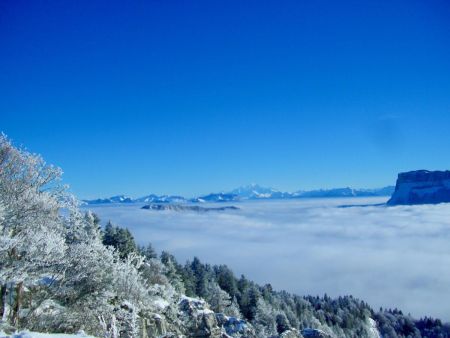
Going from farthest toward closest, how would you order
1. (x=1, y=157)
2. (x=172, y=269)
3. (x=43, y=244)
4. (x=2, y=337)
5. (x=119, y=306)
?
(x=172, y=269)
(x=119, y=306)
(x=1, y=157)
(x=43, y=244)
(x=2, y=337)

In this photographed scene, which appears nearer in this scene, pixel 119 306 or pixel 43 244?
pixel 43 244

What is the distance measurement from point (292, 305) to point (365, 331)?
79.7 ft

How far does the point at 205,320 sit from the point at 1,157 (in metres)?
25.2

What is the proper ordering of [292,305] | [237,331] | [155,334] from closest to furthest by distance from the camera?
1. [155,334]
2. [237,331]
3. [292,305]

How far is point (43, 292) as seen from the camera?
16281mm

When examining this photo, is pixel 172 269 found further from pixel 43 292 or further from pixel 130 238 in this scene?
pixel 43 292

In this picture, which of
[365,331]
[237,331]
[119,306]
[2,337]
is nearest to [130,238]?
[237,331]

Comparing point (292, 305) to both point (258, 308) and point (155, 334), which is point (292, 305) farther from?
point (155, 334)

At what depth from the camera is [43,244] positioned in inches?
582

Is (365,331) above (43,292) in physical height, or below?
below

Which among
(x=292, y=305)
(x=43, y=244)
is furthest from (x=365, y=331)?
(x=43, y=244)

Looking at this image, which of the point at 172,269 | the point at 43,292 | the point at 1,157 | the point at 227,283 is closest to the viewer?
the point at 43,292

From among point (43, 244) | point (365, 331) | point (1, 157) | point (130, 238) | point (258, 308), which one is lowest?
point (365, 331)

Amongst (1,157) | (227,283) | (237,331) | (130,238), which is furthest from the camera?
(227,283)
